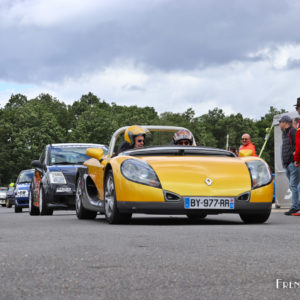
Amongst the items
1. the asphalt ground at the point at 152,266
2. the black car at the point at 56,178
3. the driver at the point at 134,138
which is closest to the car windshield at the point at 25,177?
the black car at the point at 56,178

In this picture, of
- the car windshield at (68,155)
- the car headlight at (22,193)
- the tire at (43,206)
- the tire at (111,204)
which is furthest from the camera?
the car headlight at (22,193)

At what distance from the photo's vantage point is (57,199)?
15.5m

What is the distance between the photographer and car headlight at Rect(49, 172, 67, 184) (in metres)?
15.4

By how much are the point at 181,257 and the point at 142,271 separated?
736mm

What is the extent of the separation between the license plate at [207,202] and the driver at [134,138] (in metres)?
2.18

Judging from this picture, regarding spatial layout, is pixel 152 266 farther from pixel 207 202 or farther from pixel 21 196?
pixel 21 196

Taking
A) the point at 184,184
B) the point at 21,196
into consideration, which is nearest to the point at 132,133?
the point at 184,184

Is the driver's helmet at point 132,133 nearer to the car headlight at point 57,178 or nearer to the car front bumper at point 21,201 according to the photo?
the car headlight at point 57,178

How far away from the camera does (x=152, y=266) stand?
4625 millimetres

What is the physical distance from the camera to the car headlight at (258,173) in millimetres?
9148

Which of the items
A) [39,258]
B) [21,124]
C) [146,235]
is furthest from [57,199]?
[21,124]

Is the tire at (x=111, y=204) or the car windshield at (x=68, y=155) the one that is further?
the car windshield at (x=68, y=155)

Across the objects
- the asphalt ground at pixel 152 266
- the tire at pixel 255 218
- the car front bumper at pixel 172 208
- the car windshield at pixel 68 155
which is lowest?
the asphalt ground at pixel 152 266

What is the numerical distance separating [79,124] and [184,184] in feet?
298
